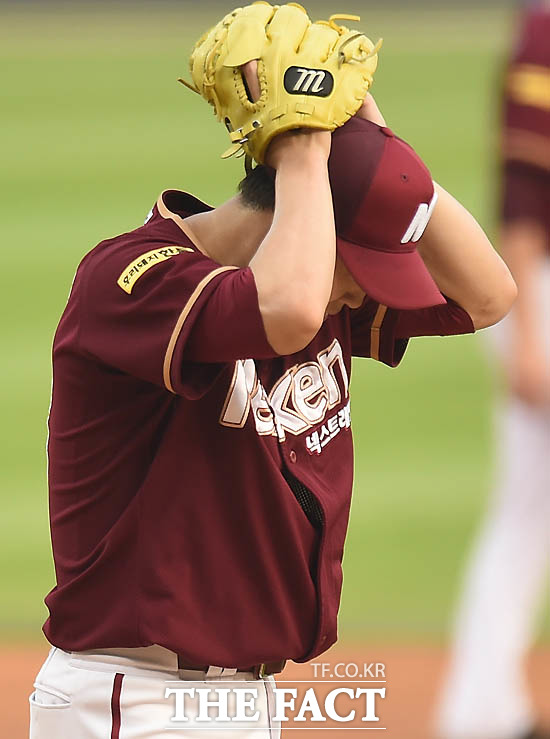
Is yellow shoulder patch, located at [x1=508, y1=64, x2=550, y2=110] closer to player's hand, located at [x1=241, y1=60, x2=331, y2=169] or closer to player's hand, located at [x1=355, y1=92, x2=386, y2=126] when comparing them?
player's hand, located at [x1=355, y1=92, x2=386, y2=126]

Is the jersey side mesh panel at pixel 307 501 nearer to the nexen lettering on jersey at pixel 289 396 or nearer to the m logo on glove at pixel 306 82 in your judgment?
the nexen lettering on jersey at pixel 289 396

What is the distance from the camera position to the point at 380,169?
204 cm

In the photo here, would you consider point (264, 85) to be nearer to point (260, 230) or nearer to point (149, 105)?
point (260, 230)

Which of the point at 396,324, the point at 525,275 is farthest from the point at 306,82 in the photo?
the point at 525,275

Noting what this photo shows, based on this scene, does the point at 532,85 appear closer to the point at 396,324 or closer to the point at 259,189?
the point at 396,324

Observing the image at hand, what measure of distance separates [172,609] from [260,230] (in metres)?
0.56

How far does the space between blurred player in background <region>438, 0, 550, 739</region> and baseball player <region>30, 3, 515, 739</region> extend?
1.79 meters

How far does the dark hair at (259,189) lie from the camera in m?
2.05

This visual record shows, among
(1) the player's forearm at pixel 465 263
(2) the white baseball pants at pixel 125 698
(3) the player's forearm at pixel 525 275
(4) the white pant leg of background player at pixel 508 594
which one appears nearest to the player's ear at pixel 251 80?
(1) the player's forearm at pixel 465 263

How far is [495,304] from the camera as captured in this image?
7.77ft

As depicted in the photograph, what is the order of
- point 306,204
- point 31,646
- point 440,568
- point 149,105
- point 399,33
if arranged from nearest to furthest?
point 306,204
point 31,646
point 440,568
point 149,105
point 399,33

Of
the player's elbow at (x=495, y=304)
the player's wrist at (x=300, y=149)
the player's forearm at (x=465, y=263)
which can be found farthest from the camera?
the player's elbow at (x=495, y=304)

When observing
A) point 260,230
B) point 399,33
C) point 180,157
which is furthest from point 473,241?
point 399,33

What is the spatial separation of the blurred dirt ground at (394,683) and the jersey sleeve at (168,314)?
2.35 m
